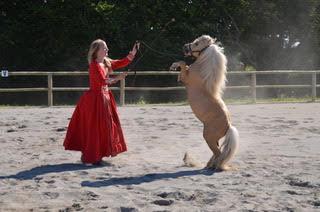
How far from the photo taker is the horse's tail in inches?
Result: 248

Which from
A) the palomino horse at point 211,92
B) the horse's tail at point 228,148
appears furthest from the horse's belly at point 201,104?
the horse's tail at point 228,148

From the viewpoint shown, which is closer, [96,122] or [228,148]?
[228,148]

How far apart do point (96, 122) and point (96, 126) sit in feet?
0.15

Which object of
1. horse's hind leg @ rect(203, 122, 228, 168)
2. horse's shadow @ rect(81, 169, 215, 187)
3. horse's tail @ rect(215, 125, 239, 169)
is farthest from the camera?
horse's hind leg @ rect(203, 122, 228, 168)

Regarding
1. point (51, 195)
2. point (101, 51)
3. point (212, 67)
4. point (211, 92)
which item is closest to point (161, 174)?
point (211, 92)

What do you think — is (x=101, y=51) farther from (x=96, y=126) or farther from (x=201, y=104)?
(x=201, y=104)

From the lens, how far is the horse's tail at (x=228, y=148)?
6289 mm

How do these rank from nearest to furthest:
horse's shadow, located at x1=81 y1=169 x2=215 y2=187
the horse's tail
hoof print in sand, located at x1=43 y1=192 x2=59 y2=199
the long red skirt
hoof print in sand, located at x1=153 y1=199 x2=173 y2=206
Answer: hoof print in sand, located at x1=153 y1=199 x2=173 y2=206 → hoof print in sand, located at x1=43 y1=192 x2=59 y2=199 → horse's shadow, located at x1=81 y1=169 x2=215 y2=187 → the horse's tail → the long red skirt

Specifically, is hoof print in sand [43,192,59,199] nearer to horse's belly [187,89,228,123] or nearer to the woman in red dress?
the woman in red dress

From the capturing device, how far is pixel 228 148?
6293mm

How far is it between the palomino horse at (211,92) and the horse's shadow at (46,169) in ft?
4.68

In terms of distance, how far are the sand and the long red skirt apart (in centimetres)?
19

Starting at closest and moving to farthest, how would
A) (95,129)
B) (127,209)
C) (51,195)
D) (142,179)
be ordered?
(127,209), (51,195), (142,179), (95,129)

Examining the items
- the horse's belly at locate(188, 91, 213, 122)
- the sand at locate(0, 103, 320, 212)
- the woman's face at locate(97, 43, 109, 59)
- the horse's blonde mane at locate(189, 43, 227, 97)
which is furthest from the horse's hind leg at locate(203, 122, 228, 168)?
the woman's face at locate(97, 43, 109, 59)
